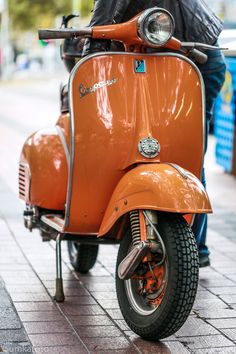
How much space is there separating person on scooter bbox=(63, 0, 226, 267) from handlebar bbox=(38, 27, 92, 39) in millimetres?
233

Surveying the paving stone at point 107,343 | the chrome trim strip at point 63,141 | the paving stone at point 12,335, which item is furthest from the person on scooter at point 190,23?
the paving stone at point 12,335

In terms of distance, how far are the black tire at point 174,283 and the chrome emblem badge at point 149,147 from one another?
1.12ft

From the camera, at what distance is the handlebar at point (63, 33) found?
3887 mm

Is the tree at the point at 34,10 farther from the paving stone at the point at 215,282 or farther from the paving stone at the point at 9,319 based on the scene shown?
the paving stone at the point at 9,319

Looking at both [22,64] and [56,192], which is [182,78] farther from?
[22,64]

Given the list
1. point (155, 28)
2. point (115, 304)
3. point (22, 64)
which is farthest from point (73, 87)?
point (22, 64)

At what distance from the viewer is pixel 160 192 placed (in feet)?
11.8

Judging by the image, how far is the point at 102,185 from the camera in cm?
402

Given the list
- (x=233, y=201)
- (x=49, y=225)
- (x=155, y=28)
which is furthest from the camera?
(x=233, y=201)

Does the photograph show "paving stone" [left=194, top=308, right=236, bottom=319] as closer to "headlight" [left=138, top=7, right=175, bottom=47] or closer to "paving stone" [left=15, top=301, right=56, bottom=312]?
"paving stone" [left=15, top=301, right=56, bottom=312]

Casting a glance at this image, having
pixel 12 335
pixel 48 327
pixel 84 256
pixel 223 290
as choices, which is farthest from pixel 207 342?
pixel 84 256

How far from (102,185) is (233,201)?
11.8 feet

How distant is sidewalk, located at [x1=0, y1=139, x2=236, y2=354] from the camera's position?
3.63 m

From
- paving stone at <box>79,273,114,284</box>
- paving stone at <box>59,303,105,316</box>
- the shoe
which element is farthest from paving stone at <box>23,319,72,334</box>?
the shoe
